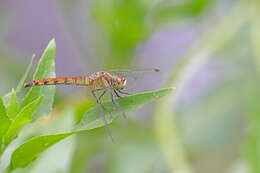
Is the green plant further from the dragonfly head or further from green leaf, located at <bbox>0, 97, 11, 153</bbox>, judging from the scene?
the dragonfly head

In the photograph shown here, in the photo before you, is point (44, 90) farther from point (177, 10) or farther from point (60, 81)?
point (177, 10)

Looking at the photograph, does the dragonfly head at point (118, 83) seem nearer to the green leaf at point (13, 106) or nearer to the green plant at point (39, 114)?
the green plant at point (39, 114)

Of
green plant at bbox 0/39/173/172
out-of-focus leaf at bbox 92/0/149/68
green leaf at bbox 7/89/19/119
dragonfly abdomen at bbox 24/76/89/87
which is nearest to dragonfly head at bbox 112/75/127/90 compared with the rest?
dragonfly abdomen at bbox 24/76/89/87

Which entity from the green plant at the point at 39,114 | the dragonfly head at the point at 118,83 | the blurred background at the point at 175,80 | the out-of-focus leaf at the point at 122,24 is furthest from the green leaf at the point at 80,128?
the out-of-focus leaf at the point at 122,24

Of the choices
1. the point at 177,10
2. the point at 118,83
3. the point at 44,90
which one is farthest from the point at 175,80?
the point at 44,90

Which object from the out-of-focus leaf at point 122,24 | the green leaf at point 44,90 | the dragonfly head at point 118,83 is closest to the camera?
the green leaf at point 44,90
